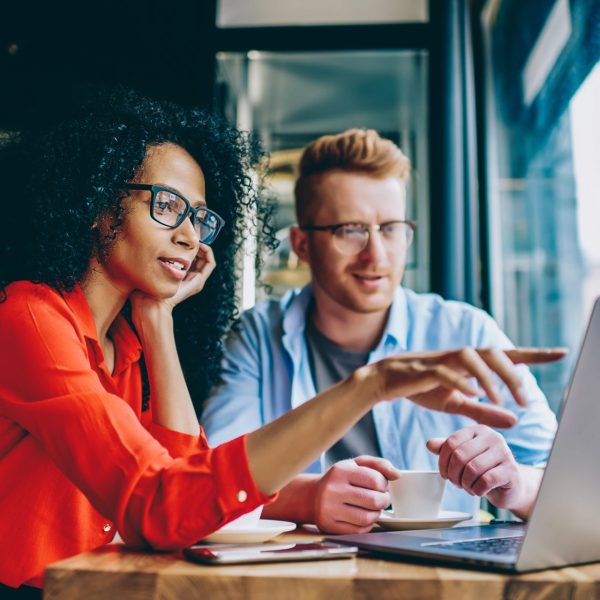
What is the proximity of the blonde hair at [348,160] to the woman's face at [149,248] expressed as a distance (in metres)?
0.70

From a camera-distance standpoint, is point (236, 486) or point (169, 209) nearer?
point (236, 486)

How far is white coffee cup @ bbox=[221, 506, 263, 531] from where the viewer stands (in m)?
0.89

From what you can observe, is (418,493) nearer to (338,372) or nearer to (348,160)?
(338,372)

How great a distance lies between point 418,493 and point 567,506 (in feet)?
1.19

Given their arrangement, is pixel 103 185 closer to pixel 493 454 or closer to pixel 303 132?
pixel 493 454

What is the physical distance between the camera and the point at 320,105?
13.7ft

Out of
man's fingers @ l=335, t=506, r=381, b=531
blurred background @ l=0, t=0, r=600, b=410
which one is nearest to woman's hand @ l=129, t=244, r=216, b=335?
man's fingers @ l=335, t=506, r=381, b=531

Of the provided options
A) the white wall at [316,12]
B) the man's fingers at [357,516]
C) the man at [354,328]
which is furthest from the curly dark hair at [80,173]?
the white wall at [316,12]

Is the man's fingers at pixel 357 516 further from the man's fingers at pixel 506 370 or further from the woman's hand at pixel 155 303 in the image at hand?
the woman's hand at pixel 155 303

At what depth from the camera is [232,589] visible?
0.64m

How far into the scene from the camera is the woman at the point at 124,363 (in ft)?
2.64

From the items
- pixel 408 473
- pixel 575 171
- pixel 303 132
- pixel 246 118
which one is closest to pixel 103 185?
pixel 408 473

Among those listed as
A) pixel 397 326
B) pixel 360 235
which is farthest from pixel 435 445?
pixel 360 235

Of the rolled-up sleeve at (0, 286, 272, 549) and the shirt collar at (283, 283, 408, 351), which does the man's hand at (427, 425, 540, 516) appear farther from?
the shirt collar at (283, 283, 408, 351)
